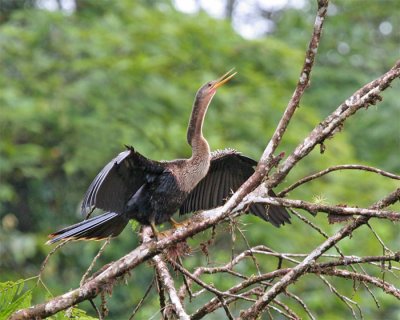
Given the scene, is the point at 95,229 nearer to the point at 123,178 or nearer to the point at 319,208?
the point at 123,178

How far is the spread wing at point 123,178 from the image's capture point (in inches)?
170

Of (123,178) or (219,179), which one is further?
(219,179)

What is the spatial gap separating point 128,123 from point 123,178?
194 inches

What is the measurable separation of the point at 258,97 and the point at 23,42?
10.0 feet

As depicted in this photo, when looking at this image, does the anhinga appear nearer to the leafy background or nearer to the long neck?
the long neck

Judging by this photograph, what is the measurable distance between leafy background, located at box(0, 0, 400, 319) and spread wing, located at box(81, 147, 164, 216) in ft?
10.3

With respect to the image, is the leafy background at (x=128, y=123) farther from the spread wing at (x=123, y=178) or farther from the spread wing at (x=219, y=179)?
the spread wing at (x=123, y=178)

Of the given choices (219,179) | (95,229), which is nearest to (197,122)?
(219,179)

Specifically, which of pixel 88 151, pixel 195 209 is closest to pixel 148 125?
pixel 88 151

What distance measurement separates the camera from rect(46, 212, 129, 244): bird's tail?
4578 millimetres

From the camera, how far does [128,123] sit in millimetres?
9539

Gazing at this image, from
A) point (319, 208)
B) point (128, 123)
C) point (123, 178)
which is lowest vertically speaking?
point (319, 208)

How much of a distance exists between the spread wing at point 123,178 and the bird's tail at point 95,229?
13 cm

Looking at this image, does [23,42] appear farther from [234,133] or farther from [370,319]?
[370,319]
